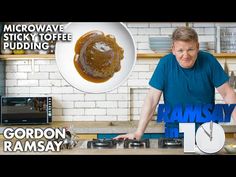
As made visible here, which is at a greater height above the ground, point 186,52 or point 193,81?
point 186,52

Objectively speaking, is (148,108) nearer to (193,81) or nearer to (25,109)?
(193,81)

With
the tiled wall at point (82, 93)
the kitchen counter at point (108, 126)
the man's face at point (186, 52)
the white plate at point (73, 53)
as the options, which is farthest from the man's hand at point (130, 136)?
the man's face at point (186, 52)

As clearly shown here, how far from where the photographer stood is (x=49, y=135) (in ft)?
9.75

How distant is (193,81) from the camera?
3062 millimetres

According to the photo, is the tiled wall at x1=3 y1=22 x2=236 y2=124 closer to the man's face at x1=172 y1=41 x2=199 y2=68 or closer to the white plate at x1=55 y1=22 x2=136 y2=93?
the white plate at x1=55 y1=22 x2=136 y2=93

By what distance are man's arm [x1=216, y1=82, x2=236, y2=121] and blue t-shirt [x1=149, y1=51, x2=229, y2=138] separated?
0.10ft

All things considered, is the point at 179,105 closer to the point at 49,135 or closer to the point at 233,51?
the point at 233,51

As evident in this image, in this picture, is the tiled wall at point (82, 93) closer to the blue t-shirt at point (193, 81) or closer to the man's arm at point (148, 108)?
the man's arm at point (148, 108)

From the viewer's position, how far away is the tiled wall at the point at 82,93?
329 cm

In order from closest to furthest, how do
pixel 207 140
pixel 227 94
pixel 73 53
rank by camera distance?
pixel 207 140 < pixel 227 94 < pixel 73 53

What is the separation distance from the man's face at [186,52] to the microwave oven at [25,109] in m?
0.97

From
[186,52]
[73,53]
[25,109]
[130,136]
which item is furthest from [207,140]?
[25,109]

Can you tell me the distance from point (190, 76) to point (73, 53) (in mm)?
837

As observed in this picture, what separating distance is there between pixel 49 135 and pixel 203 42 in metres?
1.22
